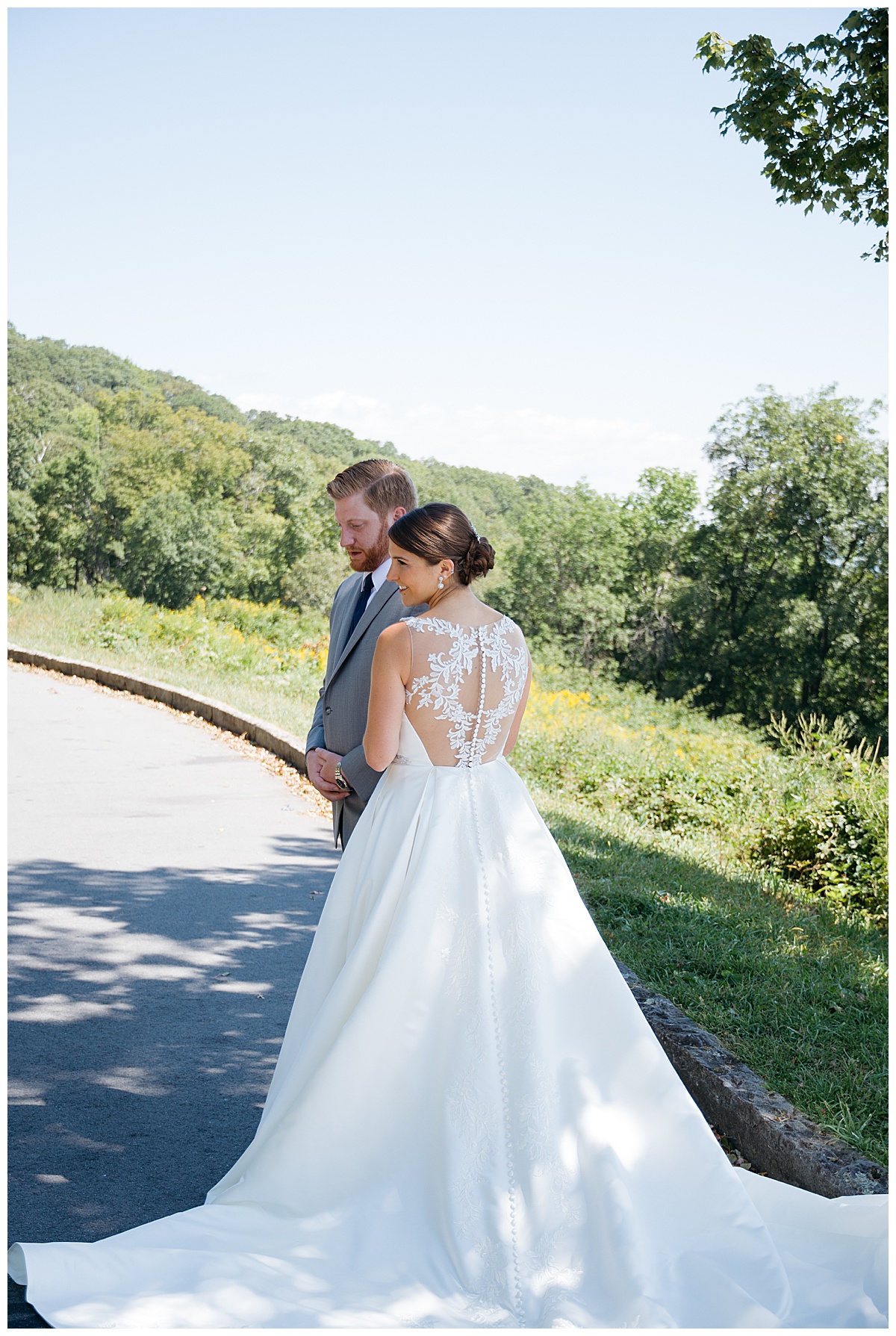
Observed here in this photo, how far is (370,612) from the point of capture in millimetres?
4242

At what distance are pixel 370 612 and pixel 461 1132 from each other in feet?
6.58

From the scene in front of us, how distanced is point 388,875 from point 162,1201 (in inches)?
52.0

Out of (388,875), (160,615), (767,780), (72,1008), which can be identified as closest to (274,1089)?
(388,875)

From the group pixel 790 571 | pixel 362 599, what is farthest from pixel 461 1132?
pixel 790 571

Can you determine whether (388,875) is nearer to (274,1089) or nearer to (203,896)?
(274,1089)

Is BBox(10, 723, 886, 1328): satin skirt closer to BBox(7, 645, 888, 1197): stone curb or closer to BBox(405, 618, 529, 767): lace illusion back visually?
BBox(405, 618, 529, 767): lace illusion back

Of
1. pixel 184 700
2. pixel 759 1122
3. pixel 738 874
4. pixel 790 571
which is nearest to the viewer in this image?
pixel 759 1122

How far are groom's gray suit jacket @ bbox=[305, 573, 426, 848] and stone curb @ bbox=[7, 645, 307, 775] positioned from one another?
684 cm

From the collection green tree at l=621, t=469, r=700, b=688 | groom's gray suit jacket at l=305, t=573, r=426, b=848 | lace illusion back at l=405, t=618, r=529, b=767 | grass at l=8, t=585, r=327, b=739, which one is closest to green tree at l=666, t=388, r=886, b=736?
green tree at l=621, t=469, r=700, b=688

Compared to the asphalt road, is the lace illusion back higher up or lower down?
higher up

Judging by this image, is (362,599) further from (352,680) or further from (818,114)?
(818,114)

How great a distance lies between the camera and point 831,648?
38.1m

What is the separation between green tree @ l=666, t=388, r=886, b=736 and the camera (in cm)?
3759

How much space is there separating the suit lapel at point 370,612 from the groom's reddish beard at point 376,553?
3.6 inches
